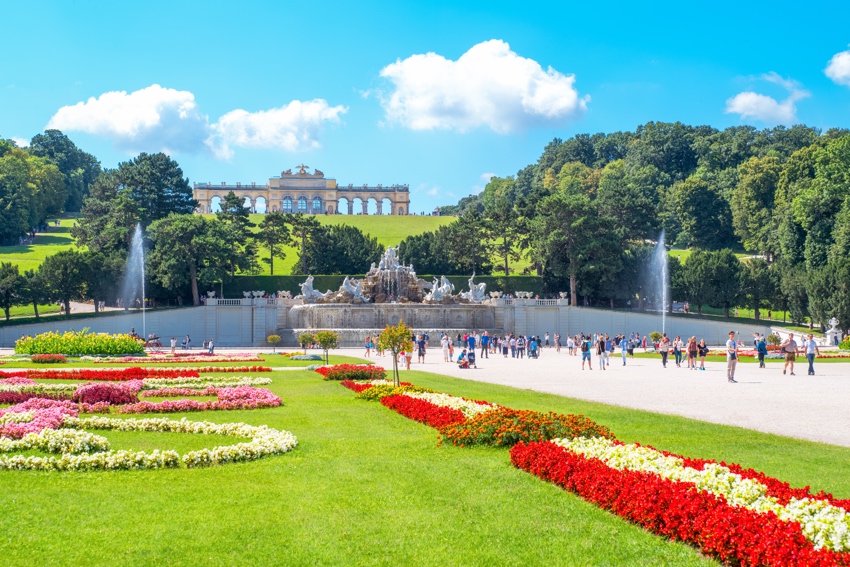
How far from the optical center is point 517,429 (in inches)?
445

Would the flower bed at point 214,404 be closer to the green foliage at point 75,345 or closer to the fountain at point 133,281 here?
the green foliage at point 75,345

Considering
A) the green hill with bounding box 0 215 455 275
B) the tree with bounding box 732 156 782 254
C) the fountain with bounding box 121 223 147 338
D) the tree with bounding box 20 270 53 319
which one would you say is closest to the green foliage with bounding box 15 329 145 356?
the tree with bounding box 20 270 53 319

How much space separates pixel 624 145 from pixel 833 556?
124m

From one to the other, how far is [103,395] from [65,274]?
4026cm

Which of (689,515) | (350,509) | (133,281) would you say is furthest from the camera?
(133,281)

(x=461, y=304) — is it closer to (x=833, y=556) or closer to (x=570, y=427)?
(x=570, y=427)

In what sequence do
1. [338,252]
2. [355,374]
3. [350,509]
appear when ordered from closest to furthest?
[350,509] → [355,374] → [338,252]

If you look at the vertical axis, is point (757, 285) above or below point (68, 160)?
below

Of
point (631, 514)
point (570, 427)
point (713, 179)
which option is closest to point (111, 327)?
point (570, 427)

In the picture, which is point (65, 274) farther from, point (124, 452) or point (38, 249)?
point (124, 452)

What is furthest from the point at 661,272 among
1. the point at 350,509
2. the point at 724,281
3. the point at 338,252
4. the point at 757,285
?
the point at 350,509

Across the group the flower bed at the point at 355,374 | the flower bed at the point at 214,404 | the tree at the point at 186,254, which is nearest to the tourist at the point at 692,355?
the flower bed at the point at 355,374

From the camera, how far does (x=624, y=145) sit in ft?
411

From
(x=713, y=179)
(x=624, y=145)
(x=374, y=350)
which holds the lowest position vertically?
(x=374, y=350)
